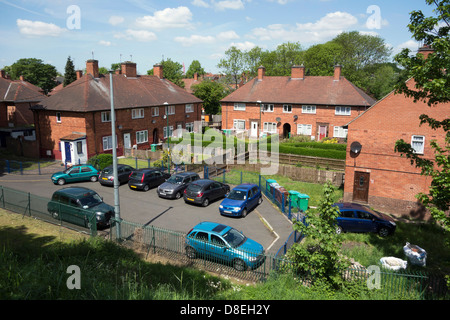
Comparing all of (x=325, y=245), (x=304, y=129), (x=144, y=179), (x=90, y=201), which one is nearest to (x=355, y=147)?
(x=325, y=245)

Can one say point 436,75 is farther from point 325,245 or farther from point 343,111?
point 343,111

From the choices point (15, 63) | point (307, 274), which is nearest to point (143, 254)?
point (307, 274)

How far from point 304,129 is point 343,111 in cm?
575

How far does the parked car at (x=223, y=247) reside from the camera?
1284cm

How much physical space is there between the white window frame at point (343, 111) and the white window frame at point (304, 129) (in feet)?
13.3

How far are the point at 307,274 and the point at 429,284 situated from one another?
14.3ft

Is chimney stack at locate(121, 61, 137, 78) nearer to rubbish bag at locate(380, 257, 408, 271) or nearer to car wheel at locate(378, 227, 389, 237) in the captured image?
car wheel at locate(378, 227, 389, 237)

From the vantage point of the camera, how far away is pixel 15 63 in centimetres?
9062

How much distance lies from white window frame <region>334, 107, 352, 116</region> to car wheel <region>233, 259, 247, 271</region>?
1360 inches

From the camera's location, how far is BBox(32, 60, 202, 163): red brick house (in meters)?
31.6

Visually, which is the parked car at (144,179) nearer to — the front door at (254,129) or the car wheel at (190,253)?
the car wheel at (190,253)

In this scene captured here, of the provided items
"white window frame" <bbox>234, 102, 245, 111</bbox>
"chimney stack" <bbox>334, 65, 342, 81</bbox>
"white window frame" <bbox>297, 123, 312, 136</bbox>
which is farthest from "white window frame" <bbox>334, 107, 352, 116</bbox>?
"white window frame" <bbox>234, 102, 245, 111</bbox>
